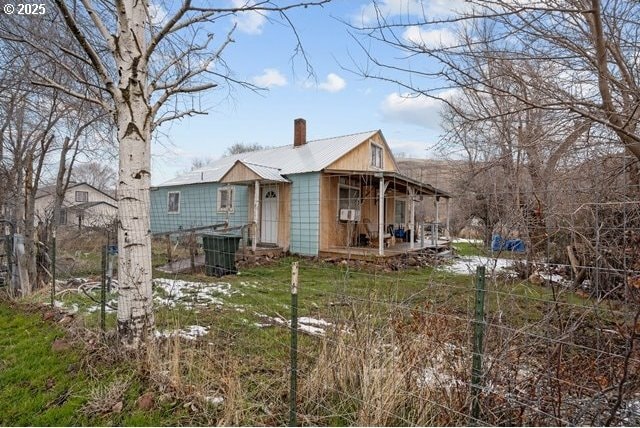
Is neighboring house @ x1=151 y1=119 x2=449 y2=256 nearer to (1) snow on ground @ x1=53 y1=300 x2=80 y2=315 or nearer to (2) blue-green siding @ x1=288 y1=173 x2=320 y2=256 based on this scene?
(2) blue-green siding @ x1=288 y1=173 x2=320 y2=256

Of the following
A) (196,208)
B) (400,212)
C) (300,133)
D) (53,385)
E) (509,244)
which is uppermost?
(300,133)

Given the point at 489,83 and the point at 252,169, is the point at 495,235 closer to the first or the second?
the point at 489,83

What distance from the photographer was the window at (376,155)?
16.8m

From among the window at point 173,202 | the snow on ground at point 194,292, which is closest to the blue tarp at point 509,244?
the snow on ground at point 194,292

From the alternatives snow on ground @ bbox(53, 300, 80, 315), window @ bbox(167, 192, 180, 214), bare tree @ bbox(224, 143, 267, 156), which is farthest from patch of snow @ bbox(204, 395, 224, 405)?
bare tree @ bbox(224, 143, 267, 156)

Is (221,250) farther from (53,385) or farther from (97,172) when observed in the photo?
(97,172)

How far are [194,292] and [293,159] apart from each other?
30.8 ft

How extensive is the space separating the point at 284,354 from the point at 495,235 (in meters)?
2.49

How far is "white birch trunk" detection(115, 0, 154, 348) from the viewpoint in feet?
13.0

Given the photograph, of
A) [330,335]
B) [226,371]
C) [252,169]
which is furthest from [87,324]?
[252,169]

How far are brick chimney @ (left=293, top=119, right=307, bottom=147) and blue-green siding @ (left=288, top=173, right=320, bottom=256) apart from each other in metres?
3.78

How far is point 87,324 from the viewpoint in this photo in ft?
16.3

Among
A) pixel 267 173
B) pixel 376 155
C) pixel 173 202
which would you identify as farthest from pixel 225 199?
pixel 376 155

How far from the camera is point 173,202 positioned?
19469 mm
